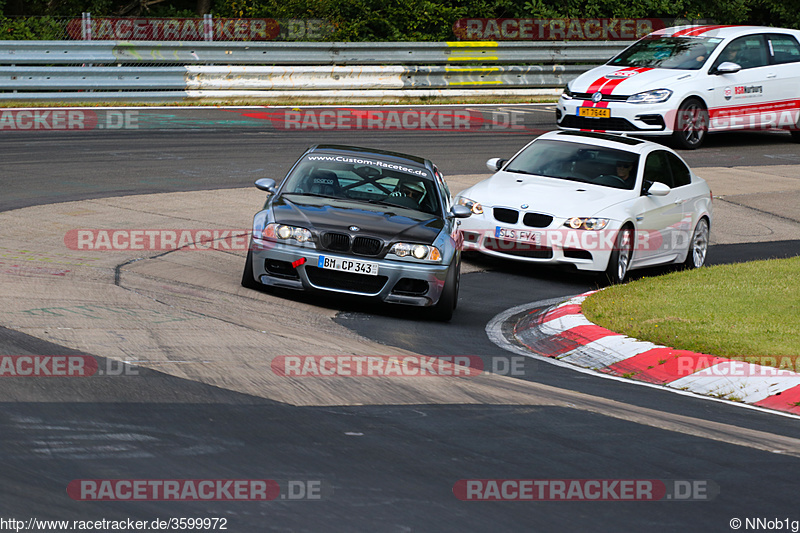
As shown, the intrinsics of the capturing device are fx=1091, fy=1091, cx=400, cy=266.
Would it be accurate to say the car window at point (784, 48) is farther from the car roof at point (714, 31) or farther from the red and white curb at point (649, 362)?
the red and white curb at point (649, 362)

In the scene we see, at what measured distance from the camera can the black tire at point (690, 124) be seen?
19.4 m

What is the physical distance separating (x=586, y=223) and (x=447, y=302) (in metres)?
2.83

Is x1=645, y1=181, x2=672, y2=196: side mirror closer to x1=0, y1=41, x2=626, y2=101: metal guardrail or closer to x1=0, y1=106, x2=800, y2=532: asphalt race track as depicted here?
x1=0, y1=106, x2=800, y2=532: asphalt race track

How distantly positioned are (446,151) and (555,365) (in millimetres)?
10830

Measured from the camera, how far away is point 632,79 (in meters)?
19.0

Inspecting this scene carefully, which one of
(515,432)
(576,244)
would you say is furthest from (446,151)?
(515,432)

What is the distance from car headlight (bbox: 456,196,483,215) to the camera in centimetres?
1169

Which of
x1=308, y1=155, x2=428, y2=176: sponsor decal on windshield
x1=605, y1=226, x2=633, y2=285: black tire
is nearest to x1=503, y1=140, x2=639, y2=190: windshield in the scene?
x1=605, y1=226, x2=633, y2=285: black tire

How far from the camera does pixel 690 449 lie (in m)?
5.48

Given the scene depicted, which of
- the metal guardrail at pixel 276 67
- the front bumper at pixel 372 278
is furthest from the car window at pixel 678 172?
the metal guardrail at pixel 276 67

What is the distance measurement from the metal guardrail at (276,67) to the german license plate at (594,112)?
209 inches

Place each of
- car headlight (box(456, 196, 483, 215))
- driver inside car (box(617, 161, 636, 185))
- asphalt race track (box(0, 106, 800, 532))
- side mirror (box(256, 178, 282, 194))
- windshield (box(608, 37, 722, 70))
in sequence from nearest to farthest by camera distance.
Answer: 1. asphalt race track (box(0, 106, 800, 532))
2. side mirror (box(256, 178, 282, 194))
3. car headlight (box(456, 196, 483, 215))
4. driver inside car (box(617, 161, 636, 185))
5. windshield (box(608, 37, 722, 70))

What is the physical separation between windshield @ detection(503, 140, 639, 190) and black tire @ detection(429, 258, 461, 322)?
3672 mm

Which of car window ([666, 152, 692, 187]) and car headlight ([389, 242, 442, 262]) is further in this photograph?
car window ([666, 152, 692, 187])
